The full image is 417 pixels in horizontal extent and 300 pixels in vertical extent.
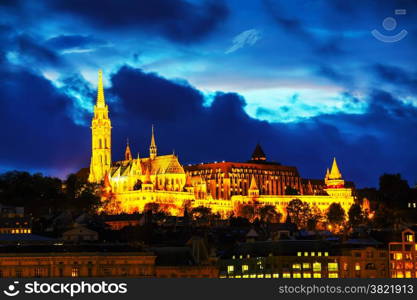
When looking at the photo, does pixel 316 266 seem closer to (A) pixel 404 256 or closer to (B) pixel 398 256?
(B) pixel 398 256

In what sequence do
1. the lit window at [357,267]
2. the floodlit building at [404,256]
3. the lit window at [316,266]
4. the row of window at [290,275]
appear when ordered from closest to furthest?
the row of window at [290,275], the floodlit building at [404,256], the lit window at [357,267], the lit window at [316,266]

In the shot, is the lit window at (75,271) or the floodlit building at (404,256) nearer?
the lit window at (75,271)

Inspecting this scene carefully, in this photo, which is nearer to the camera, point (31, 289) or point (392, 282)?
point (31, 289)

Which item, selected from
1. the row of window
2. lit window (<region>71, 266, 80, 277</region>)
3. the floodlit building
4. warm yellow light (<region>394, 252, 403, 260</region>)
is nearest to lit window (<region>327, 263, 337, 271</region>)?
the row of window

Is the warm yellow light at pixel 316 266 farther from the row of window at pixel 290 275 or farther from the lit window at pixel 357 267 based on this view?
the lit window at pixel 357 267

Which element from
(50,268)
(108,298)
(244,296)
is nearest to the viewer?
(108,298)

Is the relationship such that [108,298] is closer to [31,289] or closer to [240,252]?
[31,289]

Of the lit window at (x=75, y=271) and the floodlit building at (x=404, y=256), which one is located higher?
the floodlit building at (x=404, y=256)

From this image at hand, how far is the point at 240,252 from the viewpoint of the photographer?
7707 inches

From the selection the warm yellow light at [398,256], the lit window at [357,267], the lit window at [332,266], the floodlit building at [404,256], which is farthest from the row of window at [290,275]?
the warm yellow light at [398,256]

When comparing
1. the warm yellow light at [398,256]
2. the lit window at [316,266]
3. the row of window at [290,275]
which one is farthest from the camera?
the warm yellow light at [398,256]

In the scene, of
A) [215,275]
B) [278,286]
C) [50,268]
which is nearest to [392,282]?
[278,286]

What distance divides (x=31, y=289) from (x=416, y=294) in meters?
34.1

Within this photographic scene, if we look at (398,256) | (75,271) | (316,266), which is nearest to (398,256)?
(398,256)
